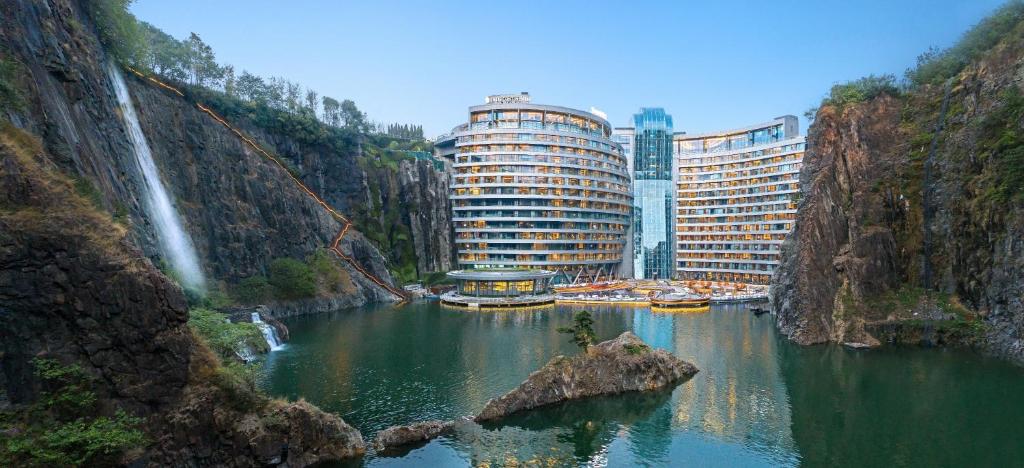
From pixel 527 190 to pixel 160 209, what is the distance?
80298mm

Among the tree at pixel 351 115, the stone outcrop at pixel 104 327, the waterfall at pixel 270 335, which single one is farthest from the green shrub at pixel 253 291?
the tree at pixel 351 115

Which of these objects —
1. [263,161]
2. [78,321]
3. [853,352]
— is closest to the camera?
[78,321]

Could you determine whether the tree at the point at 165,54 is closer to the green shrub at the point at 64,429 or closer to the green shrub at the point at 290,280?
the green shrub at the point at 290,280

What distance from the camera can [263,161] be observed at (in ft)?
333

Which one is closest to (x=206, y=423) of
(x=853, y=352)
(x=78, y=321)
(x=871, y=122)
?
(x=78, y=321)

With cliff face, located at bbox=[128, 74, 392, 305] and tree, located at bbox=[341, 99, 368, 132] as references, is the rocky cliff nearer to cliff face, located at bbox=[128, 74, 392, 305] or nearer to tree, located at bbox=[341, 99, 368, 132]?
cliff face, located at bbox=[128, 74, 392, 305]

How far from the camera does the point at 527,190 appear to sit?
13188cm

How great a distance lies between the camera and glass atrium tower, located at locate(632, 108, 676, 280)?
477 feet

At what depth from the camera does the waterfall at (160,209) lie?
67125 millimetres

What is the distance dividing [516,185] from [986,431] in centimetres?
10268

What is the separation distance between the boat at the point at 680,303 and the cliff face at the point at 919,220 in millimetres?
16483

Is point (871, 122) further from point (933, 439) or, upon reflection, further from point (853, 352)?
point (933, 439)

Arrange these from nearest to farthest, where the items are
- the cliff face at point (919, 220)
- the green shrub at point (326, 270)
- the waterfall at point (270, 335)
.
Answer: the cliff face at point (919, 220), the waterfall at point (270, 335), the green shrub at point (326, 270)

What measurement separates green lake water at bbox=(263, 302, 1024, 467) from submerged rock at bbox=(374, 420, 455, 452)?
90 centimetres
